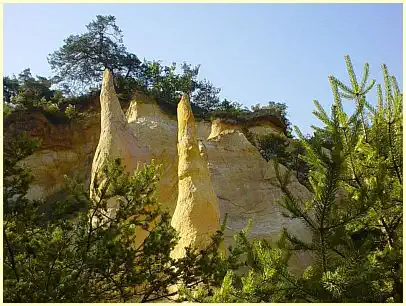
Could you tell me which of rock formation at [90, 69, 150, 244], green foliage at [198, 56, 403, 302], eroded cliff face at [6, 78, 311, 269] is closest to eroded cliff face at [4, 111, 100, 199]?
eroded cliff face at [6, 78, 311, 269]

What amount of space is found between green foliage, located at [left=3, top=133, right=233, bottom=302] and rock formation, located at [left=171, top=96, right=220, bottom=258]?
3750mm

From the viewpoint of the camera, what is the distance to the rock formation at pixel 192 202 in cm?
1059

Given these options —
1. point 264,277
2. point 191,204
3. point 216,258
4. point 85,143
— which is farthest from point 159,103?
point 264,277

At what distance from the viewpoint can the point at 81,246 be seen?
6.07 meters

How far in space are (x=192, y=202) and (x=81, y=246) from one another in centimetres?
495

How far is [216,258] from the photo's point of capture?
695 cm

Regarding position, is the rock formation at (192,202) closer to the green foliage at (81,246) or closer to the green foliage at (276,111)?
the green foliage at (81,246)

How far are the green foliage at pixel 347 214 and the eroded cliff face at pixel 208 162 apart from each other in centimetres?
881

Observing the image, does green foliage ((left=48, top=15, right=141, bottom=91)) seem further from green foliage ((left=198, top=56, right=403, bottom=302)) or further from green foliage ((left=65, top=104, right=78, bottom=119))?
green foliage ((left=198, top=56, right=403, bottom=302))

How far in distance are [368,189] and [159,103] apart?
53.2 feet

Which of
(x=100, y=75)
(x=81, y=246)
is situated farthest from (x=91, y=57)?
(x=81, y=246)

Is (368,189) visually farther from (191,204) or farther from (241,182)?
(241,182)

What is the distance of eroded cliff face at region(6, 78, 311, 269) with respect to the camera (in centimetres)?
1647

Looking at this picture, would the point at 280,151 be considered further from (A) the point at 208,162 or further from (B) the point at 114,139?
(B) the point at 114,139
